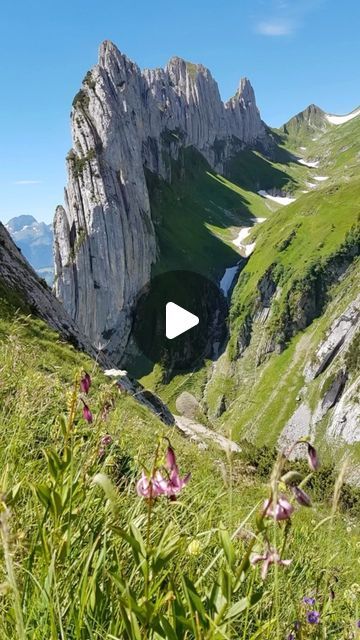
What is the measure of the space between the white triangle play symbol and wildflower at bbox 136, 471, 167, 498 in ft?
11.3

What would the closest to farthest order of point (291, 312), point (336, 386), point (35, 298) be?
1. point (35, 298)
2. point (336, 386)
3. point (291, 312)

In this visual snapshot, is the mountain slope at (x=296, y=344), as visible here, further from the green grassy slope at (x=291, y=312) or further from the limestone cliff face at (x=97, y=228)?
the limestone cliff face at (x=97, y=228)

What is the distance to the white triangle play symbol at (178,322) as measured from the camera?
6.16 m

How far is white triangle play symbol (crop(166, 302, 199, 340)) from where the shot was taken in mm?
6163

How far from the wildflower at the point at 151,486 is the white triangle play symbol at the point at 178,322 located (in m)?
3.45

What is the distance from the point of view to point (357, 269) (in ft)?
515

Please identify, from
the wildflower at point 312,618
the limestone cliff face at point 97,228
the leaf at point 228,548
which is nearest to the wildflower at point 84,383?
the leaf at point 228,548

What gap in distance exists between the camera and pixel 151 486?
235cm

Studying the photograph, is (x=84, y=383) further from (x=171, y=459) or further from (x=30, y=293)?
(x=30, y=293)

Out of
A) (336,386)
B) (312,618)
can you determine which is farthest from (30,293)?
(336,386)

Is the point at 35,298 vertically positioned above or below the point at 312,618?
above

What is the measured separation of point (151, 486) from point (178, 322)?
397 cm

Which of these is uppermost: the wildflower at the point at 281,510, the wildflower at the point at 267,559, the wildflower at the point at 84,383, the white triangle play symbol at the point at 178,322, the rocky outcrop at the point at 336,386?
the white triangle play symbol at the point at 178,322

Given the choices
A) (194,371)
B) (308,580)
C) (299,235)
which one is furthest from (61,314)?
(299,235)
